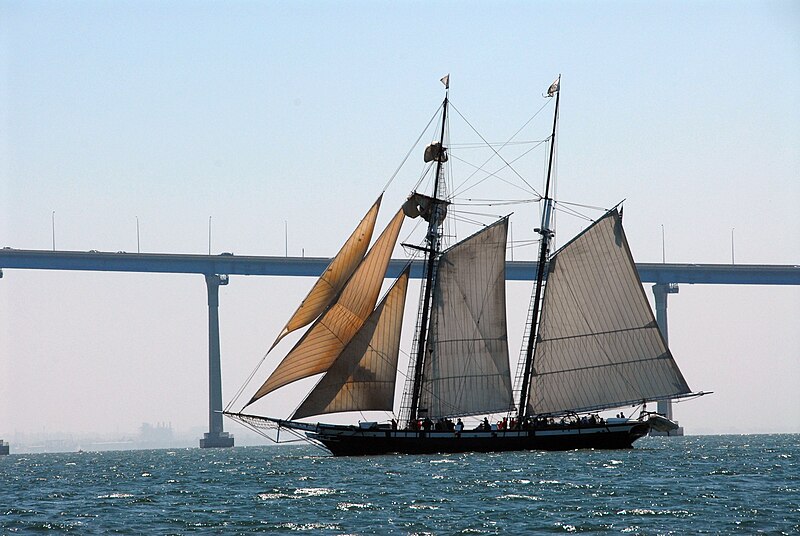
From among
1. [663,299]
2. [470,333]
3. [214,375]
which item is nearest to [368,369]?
[470,333]

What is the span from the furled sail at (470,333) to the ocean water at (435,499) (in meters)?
3.67

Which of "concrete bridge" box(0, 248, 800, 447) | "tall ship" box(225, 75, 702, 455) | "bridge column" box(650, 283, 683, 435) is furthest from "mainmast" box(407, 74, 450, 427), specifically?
"bridge column" box(650, 283, 683, 435)

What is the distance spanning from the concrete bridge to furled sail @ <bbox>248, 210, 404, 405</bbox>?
58017 millimetres

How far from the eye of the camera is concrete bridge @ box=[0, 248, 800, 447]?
11444cm

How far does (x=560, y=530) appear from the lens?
30984 mm

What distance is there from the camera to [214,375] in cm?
11294

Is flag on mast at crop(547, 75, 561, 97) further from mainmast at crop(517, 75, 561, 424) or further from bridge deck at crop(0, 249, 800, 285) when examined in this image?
bridge deck at crop(0, 249, 800, 285)

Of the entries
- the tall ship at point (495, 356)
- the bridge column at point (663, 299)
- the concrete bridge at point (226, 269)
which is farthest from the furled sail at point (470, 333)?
the bridge column at point (663, 299)

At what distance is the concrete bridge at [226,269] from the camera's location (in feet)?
375

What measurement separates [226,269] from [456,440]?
199 ft

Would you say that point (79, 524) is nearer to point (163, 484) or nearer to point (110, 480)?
point (163, 484)

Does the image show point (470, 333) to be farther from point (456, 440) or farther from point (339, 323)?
point (339, 323)

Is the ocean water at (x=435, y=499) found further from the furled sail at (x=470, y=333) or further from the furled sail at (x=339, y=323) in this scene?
the furled sail at (x=339, y=323)

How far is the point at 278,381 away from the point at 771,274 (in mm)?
83738
